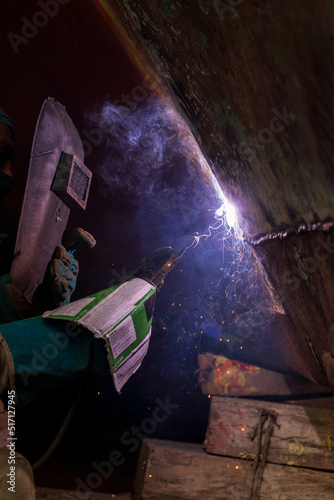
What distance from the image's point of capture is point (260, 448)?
265 centimetres

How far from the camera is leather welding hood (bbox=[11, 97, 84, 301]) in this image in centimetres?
265

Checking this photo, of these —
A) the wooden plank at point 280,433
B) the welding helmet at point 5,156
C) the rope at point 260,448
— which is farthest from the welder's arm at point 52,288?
the rope at point 260,448

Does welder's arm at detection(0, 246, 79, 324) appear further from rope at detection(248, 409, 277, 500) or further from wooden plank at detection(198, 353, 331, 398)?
rope at detection(248, 409, 277, 500)

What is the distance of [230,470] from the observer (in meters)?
2.64

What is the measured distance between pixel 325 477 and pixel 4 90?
15.5 feet

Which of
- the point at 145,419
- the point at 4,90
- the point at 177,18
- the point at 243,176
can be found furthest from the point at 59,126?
the point at 145,419

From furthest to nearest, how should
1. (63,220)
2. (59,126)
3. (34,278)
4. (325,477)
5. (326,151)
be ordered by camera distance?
(63,220) < (59,126) < (34,278) < (325,477) < (326,151)

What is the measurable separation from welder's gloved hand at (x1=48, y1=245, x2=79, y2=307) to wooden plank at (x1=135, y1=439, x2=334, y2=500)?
5.40ft

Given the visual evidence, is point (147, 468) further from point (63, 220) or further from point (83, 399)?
point (63, 220)

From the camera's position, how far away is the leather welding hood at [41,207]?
265 cm

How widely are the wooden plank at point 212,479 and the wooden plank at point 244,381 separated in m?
0.57

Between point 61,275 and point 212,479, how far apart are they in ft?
7.51

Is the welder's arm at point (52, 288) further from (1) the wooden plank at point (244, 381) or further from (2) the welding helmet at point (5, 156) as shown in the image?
(1) the wooden plank at point (244, 381)

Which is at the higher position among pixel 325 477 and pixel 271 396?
pixel 271 396
